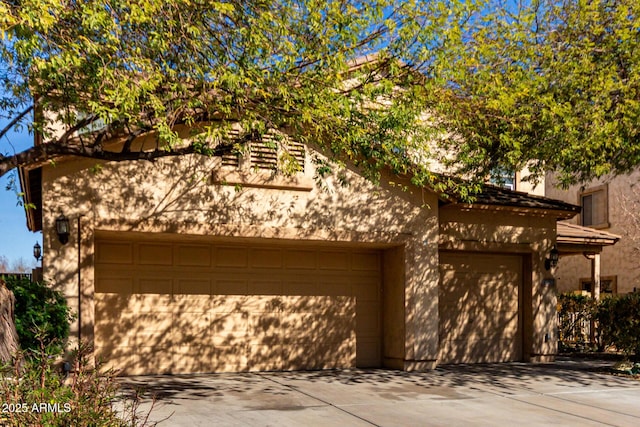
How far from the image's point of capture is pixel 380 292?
14188mm

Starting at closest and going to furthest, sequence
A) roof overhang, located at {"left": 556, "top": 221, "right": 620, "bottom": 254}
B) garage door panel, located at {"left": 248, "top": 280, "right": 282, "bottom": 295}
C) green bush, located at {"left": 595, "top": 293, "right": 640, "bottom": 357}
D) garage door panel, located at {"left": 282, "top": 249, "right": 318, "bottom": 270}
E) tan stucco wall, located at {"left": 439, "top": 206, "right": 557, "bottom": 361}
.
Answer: garage door panel, located at {"left": 248, "top": 280, "right": 282, "bottom": 295} → garage door panel, located at {"left": 282, "top": 249, "right": 318, "bottom": 270} → green bush, located at {"left": 595, "top": 293, "right": 640, "bottom": 357} → tan stucco wall, located at {"left": 439, "top": 206, "right": 557, "bottom": 361} → roof overhang, located at {"left": 556, "top": 221, "right": 620, "bottom": 254}

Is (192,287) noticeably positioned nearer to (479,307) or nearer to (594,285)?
(479,307)

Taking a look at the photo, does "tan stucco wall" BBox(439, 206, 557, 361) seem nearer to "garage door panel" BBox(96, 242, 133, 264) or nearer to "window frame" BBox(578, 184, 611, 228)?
"garage door panel" BBox(96, 242, 133, 264)

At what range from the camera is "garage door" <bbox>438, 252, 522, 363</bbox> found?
14.7 m

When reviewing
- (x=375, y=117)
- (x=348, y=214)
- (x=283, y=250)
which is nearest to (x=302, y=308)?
(x=283, y=250)

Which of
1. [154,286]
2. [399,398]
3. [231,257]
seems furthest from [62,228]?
[399,398]

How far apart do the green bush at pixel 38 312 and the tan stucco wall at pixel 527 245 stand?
26.2ft

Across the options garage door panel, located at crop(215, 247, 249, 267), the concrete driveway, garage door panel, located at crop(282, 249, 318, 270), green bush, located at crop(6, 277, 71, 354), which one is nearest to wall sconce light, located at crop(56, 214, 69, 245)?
green bush, located at crop(6, 277, 71, 354)

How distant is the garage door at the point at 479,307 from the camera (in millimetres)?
14703

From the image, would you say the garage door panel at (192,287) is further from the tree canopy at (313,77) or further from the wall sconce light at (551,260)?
the wall sconce light at (551,260)

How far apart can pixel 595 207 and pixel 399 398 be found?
1778 cm

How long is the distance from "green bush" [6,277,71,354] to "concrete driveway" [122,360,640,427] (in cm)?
160

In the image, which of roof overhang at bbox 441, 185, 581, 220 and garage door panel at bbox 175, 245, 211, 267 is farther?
roof overhang at bbox 441, 185, 581, 220

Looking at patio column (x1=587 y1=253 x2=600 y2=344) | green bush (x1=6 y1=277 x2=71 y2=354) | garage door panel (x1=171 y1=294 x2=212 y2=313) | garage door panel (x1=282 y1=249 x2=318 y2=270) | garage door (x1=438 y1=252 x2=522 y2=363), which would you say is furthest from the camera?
patio column (x1=587 y1=253 x2=600 y2=344)
